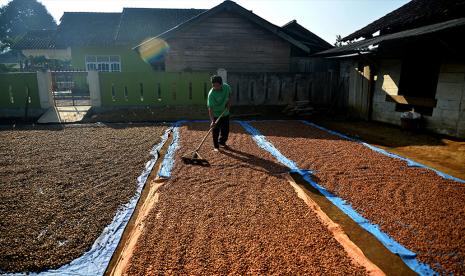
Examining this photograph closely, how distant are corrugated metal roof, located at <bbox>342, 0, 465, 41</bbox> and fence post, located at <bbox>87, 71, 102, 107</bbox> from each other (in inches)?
423

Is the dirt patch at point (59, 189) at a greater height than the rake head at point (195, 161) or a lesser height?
lesser

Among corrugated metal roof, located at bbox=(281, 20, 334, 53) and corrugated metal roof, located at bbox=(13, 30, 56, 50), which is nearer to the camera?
corrugated metal roof, located at bbox=(281, 20, 334, 53)

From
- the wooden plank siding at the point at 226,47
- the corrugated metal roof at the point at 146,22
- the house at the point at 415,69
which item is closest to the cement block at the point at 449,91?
the house at the point at 415,69

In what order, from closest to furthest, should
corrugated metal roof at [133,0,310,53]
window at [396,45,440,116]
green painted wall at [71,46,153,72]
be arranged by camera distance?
1. window at [396,45,440,116]
2. corrugated metal roof at [133,0,310,53]
3. green painted wall at [71,46,153,72]

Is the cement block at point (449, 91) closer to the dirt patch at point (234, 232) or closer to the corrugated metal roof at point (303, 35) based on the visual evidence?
the dirt patch at point (234, 232)

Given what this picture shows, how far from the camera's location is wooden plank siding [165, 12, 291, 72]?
1207cm

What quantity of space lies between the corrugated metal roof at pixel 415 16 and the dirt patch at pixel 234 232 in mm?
7766

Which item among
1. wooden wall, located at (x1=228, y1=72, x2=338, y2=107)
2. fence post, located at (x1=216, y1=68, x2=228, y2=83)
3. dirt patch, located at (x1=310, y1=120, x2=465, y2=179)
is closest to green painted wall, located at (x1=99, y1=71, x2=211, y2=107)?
fence post, located at (x1=216, y1=68, x2=228, y2=83)

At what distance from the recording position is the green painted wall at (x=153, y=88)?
11.0m

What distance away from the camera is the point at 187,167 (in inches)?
195

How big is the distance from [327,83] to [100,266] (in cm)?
1115

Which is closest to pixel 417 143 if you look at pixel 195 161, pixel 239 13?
pixel 195 161

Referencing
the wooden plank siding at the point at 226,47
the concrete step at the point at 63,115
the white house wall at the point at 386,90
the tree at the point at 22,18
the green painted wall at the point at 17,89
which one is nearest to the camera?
the white house wall at the point at 386,90

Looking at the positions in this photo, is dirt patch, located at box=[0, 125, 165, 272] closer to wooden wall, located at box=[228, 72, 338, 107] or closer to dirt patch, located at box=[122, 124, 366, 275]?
dirt patch, located at box=[122, 124, 366, 275]
